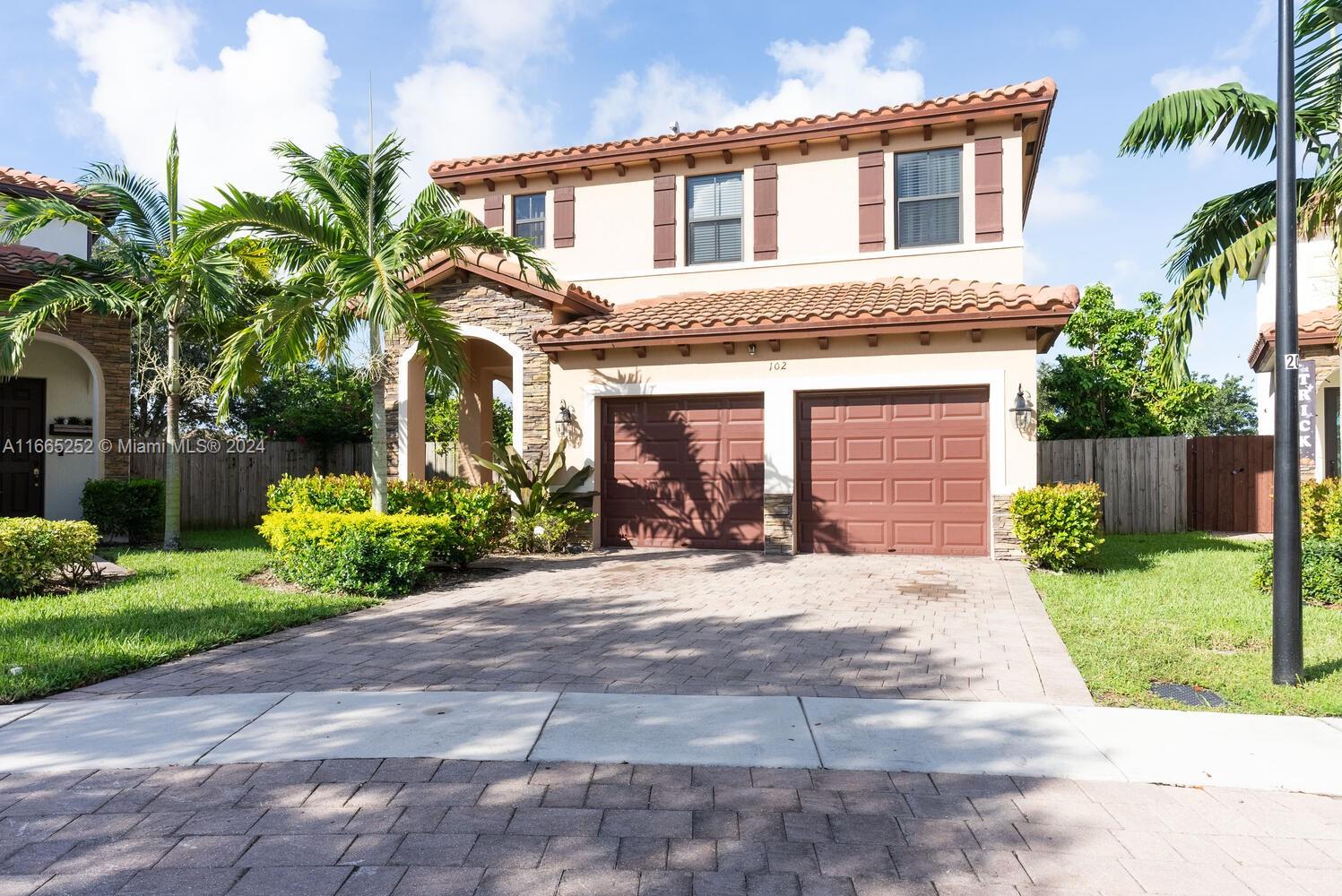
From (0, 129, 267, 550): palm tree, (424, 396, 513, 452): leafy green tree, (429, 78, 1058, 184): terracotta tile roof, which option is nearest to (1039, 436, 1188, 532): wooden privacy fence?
(429, 78, 1058, 184): terracotta tile roof

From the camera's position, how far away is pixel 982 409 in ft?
39.0

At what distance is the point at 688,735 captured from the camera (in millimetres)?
4418

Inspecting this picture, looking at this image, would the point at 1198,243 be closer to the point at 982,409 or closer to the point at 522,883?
the point at 982,409

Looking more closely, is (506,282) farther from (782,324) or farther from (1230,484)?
(1230,484)

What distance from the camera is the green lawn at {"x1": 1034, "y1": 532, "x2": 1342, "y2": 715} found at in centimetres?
534

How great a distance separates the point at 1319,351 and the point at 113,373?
2086 cm

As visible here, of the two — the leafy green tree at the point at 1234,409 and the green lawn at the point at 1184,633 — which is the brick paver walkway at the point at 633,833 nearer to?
the green lawn at the point at 1184,633

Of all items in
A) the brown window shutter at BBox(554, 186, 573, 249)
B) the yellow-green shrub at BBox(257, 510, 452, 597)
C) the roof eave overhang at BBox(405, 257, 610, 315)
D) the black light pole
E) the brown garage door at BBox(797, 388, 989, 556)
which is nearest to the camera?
the black light pole

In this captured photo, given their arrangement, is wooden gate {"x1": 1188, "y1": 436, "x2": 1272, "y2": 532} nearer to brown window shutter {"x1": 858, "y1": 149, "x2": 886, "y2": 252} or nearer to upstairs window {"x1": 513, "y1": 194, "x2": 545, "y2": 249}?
brown window shutter {"x1": 858, "y1": 149, "x2": 886, "y2": 252}

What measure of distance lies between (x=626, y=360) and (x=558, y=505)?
8.84 ft

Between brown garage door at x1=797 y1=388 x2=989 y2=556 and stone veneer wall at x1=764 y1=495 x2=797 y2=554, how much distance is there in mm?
326

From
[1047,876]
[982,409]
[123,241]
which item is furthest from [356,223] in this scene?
[1047,876]

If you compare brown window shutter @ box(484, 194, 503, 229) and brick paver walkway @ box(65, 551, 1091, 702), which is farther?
brown window shutter @ box(484, 194, 503, 229)

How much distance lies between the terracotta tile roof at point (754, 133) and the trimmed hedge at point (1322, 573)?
8.00 m
